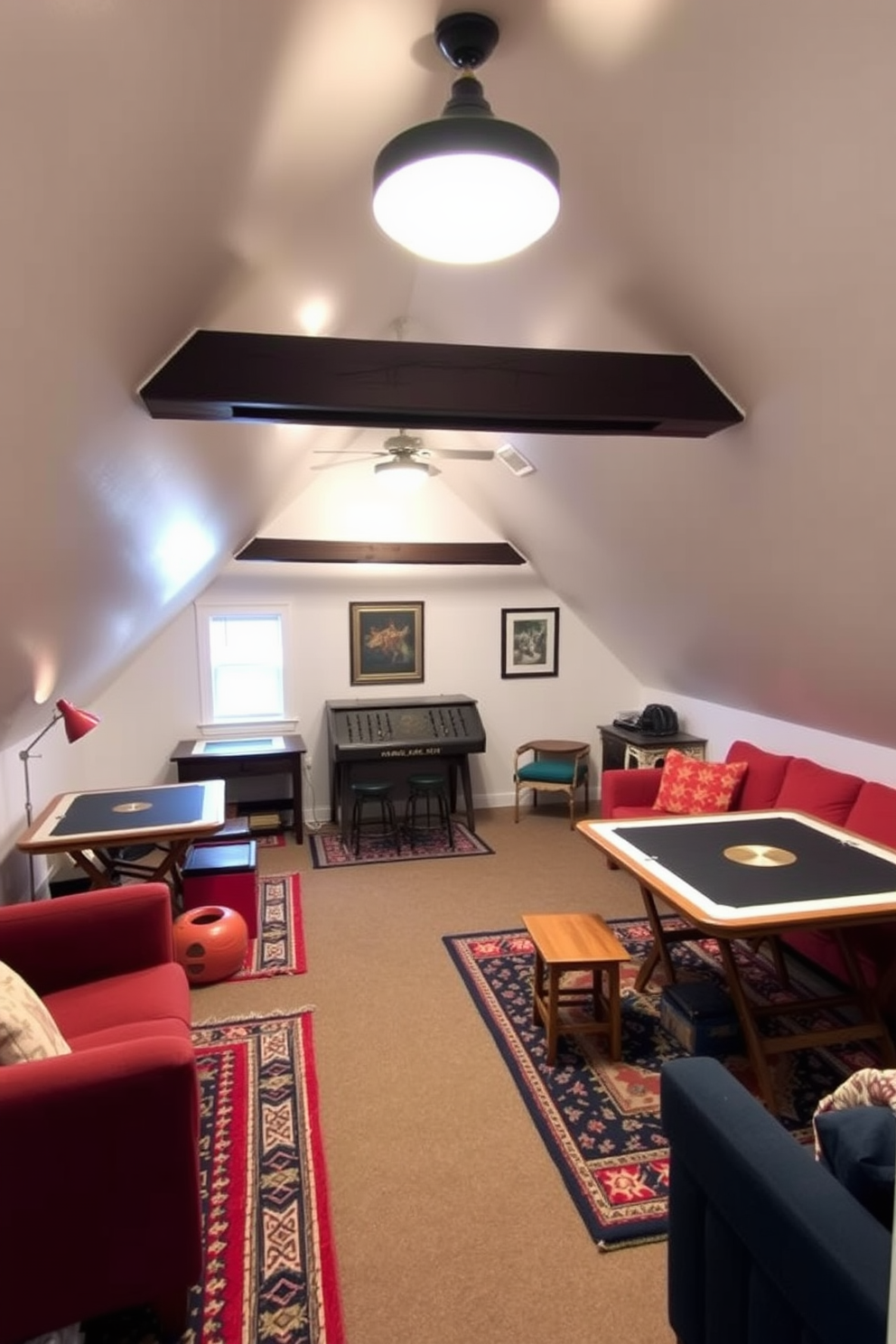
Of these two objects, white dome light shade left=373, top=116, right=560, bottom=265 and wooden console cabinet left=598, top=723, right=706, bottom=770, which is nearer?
white dome light shade left=373, top=116, right=560, bottom=265

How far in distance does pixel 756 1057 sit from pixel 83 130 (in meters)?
3.12

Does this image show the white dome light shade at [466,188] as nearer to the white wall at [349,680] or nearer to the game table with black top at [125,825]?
the game table with black top at [125,825]

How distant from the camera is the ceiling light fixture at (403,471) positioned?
3971mm

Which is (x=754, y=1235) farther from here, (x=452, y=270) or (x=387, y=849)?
(x=387, y=849)

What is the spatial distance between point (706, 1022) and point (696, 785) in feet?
6.26

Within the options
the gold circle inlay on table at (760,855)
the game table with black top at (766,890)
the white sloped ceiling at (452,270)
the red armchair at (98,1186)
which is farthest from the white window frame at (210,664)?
the red armchair at (98,1186)

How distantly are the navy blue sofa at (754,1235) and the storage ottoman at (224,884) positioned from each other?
275 cm

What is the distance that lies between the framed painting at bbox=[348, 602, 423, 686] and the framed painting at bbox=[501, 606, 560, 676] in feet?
2.47

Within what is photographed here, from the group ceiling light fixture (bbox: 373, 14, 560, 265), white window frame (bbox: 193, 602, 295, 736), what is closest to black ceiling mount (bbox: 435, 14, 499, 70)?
ceiling light fixture (bbox: 373, 14, 560, 265)


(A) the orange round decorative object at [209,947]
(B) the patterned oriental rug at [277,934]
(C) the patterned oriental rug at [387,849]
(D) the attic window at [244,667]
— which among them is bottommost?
(B) the patterned oriental rug at [277,934]

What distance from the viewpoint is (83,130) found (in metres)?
1.10

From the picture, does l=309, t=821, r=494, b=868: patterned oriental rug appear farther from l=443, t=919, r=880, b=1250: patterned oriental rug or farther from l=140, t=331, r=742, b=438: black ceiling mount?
l=140, t=331, r=742, b=438: black ceiling mount

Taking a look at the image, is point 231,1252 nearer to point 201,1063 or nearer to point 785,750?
point 201,1063

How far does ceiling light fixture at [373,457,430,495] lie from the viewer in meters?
3.97
